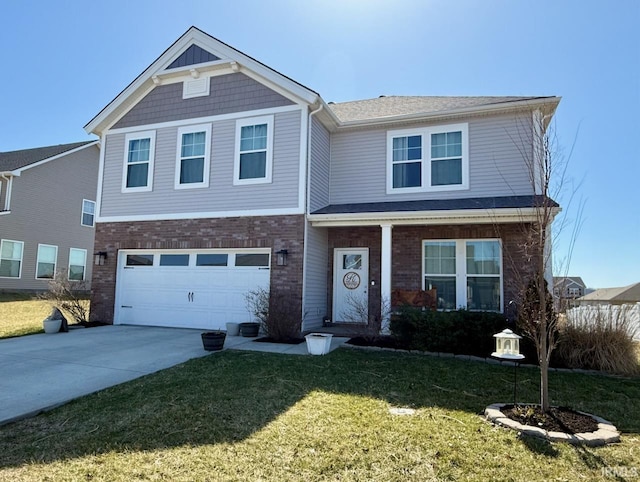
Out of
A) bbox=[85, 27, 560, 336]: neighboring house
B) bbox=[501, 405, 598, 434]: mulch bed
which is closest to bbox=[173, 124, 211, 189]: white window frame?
bbox=[85, 27, 560, 336]: neighboring house

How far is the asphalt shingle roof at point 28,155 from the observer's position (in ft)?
64.7

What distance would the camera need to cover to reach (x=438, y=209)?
9.99 metres

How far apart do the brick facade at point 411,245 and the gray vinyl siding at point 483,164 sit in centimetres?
89

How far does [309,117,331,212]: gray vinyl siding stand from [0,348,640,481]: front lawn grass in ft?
18.6

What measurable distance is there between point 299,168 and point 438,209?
12.0ft

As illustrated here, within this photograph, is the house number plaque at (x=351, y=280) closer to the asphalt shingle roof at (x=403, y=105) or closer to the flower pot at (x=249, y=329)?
the flower pot at (x=249, y=329)

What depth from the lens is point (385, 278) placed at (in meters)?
10.1

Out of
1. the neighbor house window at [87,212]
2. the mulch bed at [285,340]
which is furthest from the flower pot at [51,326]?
the neighbor house window at [87,212]

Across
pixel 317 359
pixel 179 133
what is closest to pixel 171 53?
pixel 179 133

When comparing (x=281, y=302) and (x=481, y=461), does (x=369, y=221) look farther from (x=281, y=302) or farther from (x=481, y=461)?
(x=481, y=461)

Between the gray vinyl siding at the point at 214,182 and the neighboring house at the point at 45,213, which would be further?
the neighboring house at the point at 45,213

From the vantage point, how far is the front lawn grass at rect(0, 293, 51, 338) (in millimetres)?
11203

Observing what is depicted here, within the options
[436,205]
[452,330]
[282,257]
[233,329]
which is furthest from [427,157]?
[233,329]

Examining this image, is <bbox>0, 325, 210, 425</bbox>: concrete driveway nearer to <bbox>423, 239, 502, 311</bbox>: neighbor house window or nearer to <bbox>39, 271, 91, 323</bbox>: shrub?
<bbox>39, 271, 91, 323</bbox>: shrub
